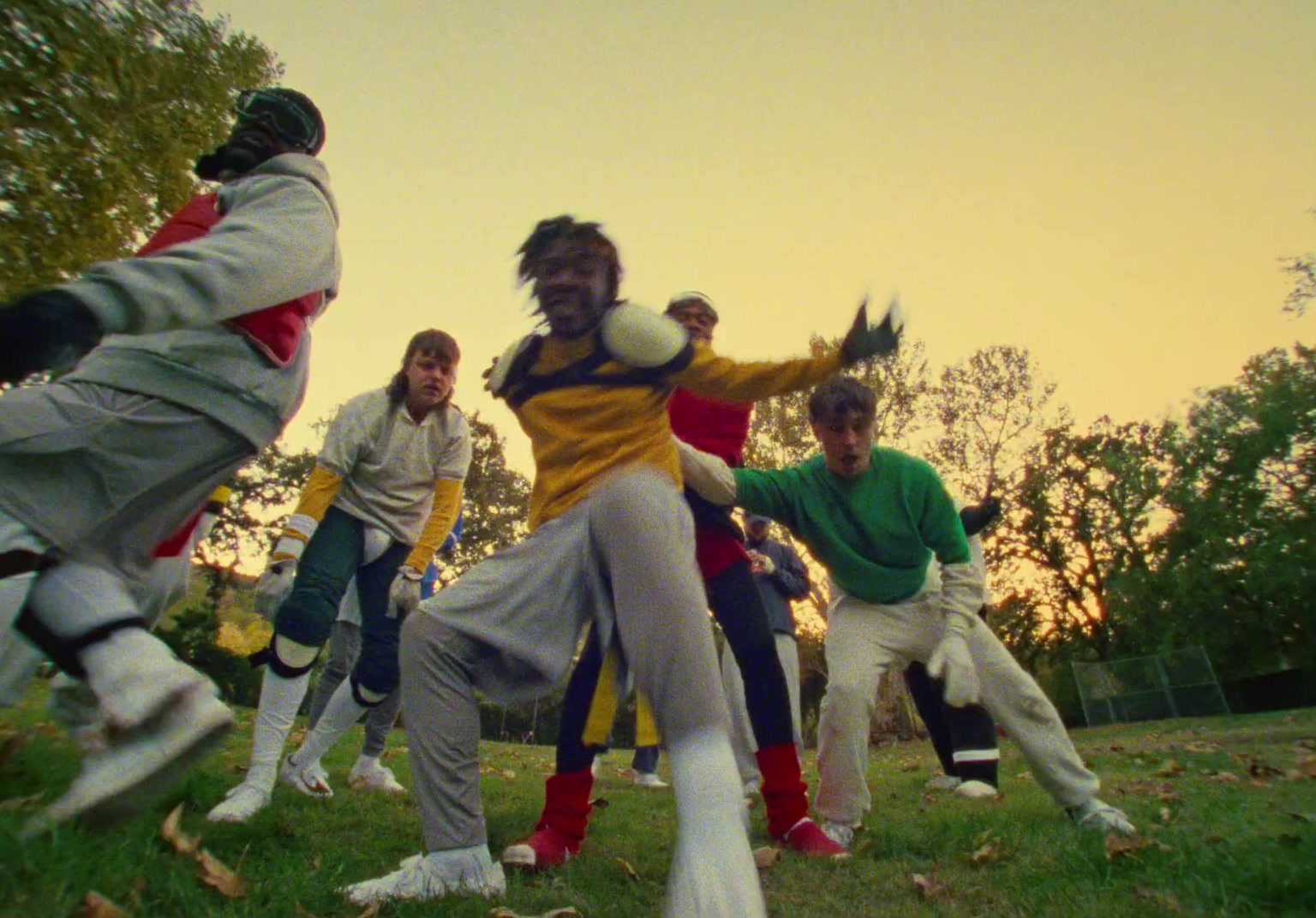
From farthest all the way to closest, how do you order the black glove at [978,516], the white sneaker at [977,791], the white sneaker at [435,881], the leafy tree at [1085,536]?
1. the leafy tree at [1085,536]
2. the black glove at [978,516]
3. the white sneaker at [977,791]
4. the white sneaker at [435,881]

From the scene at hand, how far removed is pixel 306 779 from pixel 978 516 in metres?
3.94

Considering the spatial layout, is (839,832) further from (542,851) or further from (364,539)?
(364,539)

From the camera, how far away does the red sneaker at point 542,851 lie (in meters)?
2.85

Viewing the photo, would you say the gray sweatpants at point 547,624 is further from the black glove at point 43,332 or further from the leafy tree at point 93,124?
the leafy tree at point 93,124

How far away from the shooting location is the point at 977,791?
4727 millimetres

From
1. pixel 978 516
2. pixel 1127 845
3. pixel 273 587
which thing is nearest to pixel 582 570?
pixel 1127 845

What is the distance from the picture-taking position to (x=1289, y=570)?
1188 inches

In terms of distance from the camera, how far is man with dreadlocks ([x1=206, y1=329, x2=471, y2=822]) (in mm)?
3971

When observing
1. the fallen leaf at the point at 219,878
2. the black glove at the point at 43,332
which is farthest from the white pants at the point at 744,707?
the black glove at the point at 43,332

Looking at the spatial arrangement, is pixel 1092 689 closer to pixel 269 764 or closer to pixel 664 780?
pixel 664 780

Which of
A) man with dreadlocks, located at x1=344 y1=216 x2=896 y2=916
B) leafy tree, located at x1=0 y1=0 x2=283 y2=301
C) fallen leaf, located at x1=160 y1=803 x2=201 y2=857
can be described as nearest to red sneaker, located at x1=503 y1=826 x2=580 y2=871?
man with dreadlocks, located at x1=344 y1=216 x2=896 y2=916

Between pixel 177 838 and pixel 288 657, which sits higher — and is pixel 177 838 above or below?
below

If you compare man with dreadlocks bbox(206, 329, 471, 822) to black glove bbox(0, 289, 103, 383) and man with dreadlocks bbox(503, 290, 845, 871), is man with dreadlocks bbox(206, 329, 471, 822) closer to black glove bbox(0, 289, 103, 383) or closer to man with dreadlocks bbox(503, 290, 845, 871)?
man with dreadlocks bbox(503, 290, 845, 871)

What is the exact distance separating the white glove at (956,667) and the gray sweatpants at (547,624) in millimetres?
1377
